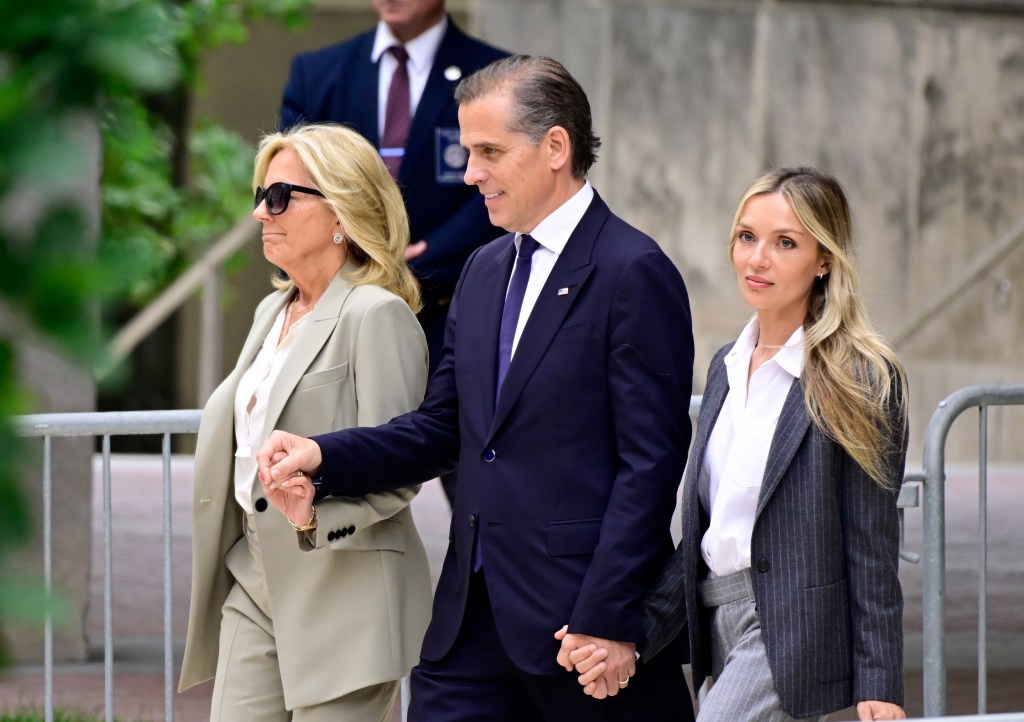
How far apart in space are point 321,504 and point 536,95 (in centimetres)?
95

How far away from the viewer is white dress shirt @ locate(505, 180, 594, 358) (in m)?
3.21

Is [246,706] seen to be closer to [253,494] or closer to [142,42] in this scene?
[253,494]

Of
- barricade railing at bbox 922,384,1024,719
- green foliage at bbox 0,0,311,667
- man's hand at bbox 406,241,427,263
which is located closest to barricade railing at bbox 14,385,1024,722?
barricade railing at bbox 922,384,1024,719

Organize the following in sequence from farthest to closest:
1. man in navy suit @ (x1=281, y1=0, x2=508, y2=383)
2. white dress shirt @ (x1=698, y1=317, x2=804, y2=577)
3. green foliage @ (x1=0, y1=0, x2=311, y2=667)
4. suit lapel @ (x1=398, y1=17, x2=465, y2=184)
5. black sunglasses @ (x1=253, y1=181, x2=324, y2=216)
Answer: suit lapel @ (x1=398, y1=17, x2=465, y2=184) → man in navy suit @ (x1=281, y1=0, x2=508, y2=383) → black sunglasses @ (x1=253, y1=181, x2=324, y2=216) → white dress shirt @ (x1=698, y1=317, x2=804, y2=577) → green foliage @ (x1=0, y1=0, x2=311, y2=667)

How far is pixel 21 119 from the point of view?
2.40 ft

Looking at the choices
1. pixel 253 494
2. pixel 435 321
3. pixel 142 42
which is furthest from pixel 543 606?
pixel 142 42

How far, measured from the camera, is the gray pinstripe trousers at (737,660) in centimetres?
293

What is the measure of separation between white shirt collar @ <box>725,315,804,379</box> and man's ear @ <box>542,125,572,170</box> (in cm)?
50

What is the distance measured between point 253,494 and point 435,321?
127 centimetres

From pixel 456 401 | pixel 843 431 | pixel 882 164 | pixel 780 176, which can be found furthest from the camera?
pixel 882 164

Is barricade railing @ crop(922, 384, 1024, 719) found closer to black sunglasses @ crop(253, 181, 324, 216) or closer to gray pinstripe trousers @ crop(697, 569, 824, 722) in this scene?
gray pinstripe trousers @ crop(697, 569, 824, 722)

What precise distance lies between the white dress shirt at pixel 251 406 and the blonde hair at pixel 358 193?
0.65 ft

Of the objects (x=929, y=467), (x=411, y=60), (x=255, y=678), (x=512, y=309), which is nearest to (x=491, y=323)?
(x=512, y=309)

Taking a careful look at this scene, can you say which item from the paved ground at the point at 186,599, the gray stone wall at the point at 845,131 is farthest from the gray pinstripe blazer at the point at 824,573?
the gray stone wall at the point at 845,131
